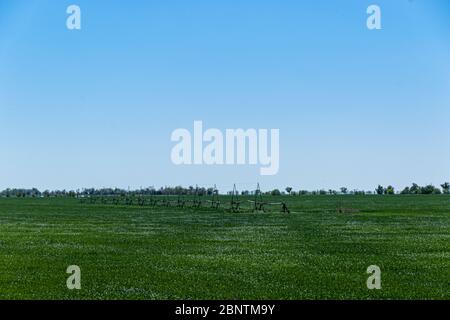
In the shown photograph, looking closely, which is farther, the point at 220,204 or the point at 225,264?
the point at 220,204

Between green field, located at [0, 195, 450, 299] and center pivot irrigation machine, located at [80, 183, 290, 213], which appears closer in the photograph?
green field, located at [0, 195, 450, 299]

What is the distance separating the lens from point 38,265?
816 inches

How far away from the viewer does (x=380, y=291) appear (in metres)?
16.4

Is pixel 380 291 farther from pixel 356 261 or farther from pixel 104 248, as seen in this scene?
pixel 104 248

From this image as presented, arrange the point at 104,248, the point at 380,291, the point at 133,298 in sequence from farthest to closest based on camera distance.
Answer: the point at 104,248 < the point at 380,291 < the point at 133,298

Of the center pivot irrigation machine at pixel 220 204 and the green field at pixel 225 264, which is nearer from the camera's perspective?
the green field at pixel 225 264
